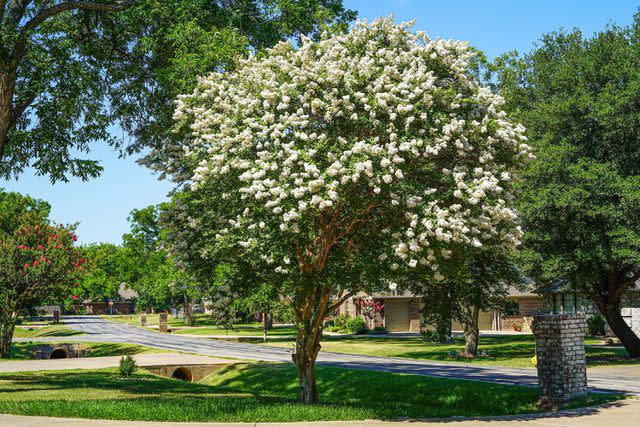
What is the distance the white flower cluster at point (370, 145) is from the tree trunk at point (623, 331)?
858 inches

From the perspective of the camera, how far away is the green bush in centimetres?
6350

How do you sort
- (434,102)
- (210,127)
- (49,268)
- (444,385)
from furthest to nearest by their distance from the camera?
(49,268)
(444,385)
(210,127)
(434,102)

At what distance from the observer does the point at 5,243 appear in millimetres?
36906

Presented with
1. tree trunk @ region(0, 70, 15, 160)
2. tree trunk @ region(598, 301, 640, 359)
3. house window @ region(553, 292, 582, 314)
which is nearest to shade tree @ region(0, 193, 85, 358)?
tree trunk @ region(0, 70, 15, 160)

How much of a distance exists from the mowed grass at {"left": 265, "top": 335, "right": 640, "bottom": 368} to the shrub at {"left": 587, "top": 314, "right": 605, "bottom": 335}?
5.13 metres

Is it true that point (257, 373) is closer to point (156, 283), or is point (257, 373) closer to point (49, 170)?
point (49, 170)

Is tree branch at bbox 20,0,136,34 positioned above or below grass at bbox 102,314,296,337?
above

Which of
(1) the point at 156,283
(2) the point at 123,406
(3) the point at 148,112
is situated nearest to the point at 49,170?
(3) the point at 148,112

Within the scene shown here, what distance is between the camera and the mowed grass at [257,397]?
14430 mm

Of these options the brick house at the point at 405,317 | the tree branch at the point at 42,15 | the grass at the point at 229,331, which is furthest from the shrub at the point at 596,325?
the tree branch at the point at 42,15

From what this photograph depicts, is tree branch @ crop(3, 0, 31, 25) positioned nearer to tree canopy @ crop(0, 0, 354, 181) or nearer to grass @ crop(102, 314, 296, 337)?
tree canopy @ crop(0, 0, 354, 181)

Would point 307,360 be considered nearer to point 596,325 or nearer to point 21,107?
point 21,107

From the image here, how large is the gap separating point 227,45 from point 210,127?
2.97 m

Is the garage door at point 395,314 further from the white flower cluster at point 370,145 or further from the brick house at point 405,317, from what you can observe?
the white flower cluster at point 370,145
